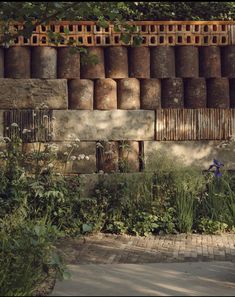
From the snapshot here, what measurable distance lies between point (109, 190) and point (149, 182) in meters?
0.51

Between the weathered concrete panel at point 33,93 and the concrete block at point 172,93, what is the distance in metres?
1.31

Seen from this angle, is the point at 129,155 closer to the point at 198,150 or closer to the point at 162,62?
the point at 198,150

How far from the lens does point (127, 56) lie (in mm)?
7309

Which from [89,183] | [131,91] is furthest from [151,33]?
[89,183]

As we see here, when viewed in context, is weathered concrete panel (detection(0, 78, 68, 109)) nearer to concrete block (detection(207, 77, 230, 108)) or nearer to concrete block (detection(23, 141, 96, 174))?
concrete block (detection(23, 141, 96, 174))

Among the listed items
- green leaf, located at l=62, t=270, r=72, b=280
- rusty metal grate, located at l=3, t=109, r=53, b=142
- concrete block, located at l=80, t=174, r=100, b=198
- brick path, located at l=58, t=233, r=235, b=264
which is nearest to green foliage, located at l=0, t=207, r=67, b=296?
green leaf, located at l=62, t=270, r=72, b=280

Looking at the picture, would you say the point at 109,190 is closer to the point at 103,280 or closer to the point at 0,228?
the point at 0,228

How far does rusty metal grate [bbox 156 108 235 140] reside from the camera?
23.8 feet

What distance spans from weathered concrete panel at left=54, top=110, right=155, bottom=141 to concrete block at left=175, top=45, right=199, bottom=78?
29.2 inches

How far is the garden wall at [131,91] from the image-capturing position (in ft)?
23.3

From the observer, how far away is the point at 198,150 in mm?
7285

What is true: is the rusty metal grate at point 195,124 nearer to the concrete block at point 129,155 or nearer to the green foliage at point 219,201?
the concrete block at point 129,155

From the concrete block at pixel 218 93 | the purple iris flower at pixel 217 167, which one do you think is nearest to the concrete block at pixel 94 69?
the concrete block at pixel 218 93

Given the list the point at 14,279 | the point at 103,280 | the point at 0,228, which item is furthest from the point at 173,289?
the point at 0,228
